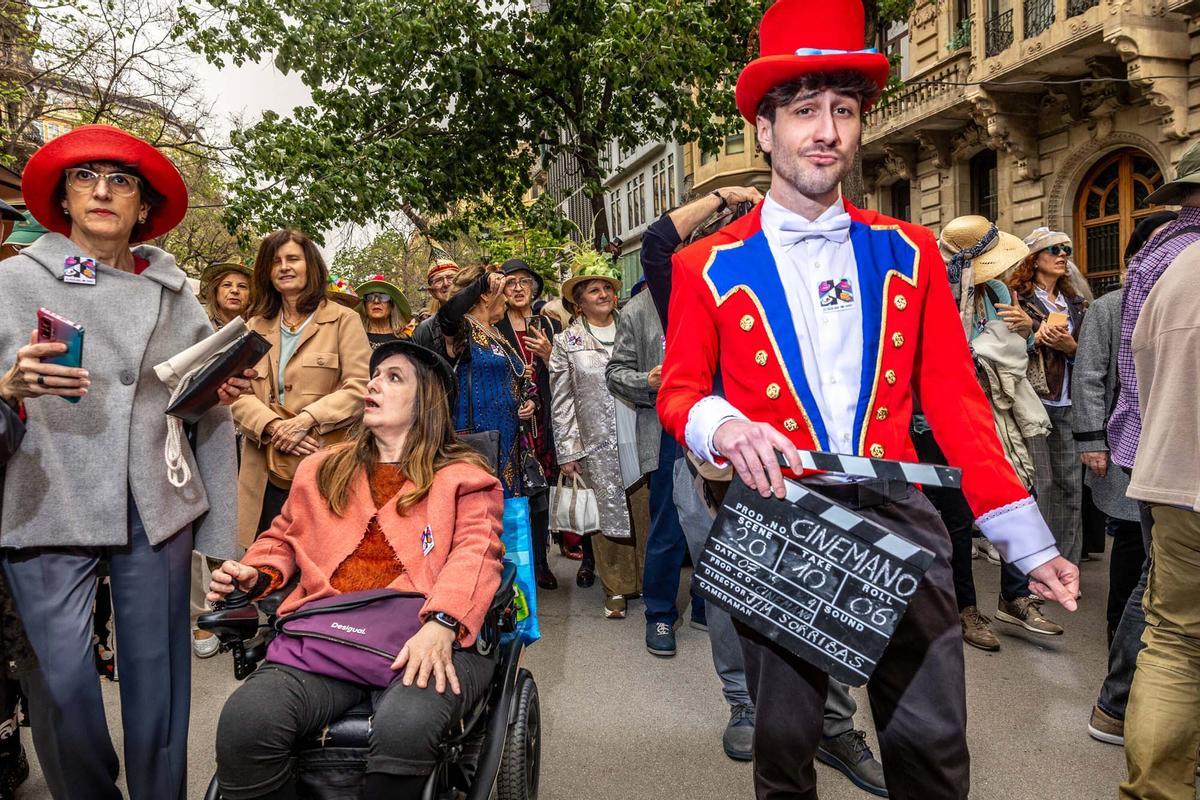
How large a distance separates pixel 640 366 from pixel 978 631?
7.46 ft

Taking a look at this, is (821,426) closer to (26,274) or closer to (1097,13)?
(26,274)

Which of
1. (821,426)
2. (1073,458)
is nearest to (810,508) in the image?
(821,426)

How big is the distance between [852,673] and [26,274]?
243 centimetres

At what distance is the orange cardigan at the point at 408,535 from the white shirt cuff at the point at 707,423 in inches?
39.4

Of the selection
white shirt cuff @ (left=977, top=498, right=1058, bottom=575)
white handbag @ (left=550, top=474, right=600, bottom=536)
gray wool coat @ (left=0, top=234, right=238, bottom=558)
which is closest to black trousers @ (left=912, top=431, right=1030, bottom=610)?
white handbag @ (left=550, top=474, right=600, bottom=536)

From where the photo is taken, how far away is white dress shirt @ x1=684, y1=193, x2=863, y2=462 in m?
1.89

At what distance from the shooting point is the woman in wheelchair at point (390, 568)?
6.89 ft

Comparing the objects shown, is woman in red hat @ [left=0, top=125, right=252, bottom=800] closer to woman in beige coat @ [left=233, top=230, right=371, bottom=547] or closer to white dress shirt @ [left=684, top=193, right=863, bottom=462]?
woman in beige coat @ [left=233, top=230, right=371, bottom=547]

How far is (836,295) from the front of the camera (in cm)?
192

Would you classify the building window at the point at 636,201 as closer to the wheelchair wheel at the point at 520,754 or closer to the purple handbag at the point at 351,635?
the wheelchair wheel at the point at 520,754

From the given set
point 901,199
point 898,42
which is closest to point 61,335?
point 898,42

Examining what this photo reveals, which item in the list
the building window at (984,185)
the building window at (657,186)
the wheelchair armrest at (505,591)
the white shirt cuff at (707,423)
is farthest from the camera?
the building window at (657,186)

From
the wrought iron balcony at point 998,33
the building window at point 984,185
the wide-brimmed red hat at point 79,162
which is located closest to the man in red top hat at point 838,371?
the wide-brimmed red hat at point 79,162

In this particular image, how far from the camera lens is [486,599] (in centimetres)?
247
